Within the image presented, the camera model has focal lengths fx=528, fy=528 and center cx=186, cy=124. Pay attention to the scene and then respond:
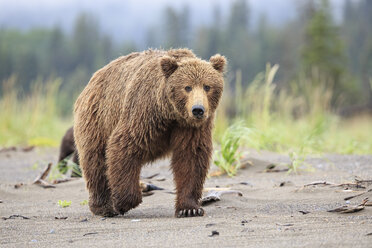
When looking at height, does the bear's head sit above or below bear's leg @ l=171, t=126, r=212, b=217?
above

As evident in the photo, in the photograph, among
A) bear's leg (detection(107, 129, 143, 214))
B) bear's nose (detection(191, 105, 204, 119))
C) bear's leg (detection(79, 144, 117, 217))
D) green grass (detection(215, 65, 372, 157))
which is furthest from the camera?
green grass (detection(215, 65, 372, 157))

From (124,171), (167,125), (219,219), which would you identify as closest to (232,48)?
(167,125)

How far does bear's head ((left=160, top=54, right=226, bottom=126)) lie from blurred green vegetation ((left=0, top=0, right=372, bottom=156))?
0.92 meters

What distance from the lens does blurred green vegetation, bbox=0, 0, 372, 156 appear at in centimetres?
1041

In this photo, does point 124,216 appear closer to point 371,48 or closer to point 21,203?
point 21,203

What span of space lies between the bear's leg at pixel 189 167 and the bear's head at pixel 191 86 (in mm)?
204

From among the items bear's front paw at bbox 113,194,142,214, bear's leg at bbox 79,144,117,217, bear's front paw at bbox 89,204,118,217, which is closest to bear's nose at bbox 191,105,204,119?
bear's front paw at bbox 113,194,142,214

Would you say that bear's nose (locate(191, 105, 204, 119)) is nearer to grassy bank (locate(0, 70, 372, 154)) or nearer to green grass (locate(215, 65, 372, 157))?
green grass (locate(215, 65, 372, 157))

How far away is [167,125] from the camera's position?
4.72m

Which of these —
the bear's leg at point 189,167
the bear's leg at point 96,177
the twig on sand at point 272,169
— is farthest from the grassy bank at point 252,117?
the bear's leg at point 189,167

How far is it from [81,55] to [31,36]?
97.8ft

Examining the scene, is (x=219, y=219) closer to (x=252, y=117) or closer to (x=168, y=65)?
(x=168, y=65)

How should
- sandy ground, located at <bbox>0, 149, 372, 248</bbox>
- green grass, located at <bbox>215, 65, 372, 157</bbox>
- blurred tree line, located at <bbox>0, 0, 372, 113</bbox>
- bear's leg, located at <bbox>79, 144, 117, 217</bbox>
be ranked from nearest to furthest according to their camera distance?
sandy ground, located at <bbox>0, 149, 372, 248</bbox>, bear's leg, located at <bbox>79, 144, 117, 217</bbox>, green grass, located at <bbox>215, 65, 372, 157</bbox>, blurred tree line, located at <bbox>0, 0, 372, 113</bbox>

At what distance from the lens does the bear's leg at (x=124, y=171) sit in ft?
15.5
